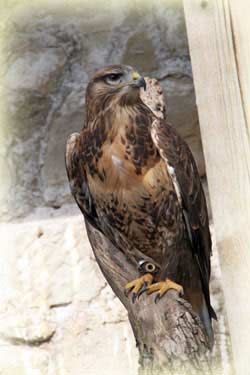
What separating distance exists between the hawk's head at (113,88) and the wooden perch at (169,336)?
1.73 ft

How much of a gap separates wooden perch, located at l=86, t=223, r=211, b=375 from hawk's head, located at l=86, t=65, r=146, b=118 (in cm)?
53

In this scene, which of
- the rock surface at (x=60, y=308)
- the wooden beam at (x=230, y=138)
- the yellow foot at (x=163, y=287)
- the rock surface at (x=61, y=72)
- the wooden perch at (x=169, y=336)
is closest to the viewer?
the wooden beam at (x=230, y=138)

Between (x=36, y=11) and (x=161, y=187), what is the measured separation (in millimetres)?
1158

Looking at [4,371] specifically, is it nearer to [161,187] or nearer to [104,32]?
[161,187]

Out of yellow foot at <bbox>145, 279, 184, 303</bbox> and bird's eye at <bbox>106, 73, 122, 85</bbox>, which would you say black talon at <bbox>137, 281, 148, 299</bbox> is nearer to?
yellow foot at <bbox>145, 279, 184, 303</bbox>

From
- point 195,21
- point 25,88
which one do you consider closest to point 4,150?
point 25,88

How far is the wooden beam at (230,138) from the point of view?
1366 mm

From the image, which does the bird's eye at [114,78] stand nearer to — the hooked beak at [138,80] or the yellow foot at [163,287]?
the hooked beak at [138,80]

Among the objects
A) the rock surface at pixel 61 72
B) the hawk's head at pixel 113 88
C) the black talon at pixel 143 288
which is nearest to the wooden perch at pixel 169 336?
the black talon at pixel 143 288

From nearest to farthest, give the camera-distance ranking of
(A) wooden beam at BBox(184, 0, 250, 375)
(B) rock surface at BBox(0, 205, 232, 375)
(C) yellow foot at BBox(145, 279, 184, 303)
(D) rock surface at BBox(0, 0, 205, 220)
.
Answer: (A) wooden beam at BBox(184, 0, 250, 375) → (C) yellow foot at BBox(145, 279, 184, 303) → (B) rock surface at BBox(0, 205, 232, 375) → (D) rock surface at BBox(0, 0, 205, 220)

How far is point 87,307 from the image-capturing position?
7.98ft

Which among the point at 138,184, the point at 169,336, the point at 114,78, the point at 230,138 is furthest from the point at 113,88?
the point at 169,336

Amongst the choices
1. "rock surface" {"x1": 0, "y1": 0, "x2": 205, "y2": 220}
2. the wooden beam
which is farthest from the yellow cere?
"rock surface" {"x1": 0, "y1": 0, "x2": 205, "y2": 220}

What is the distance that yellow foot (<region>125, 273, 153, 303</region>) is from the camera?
70.1 inches
